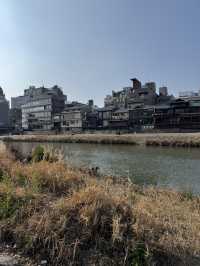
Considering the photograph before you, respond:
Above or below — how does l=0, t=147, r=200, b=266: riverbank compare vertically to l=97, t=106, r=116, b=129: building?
below

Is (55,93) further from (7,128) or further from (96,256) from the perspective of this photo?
(96,256)

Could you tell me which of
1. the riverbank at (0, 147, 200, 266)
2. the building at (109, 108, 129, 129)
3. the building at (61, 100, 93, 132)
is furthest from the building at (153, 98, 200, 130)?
the riverbank at (0, 147, 200, 266)

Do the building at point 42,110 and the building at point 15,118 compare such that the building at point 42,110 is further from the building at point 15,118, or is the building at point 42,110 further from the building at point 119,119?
the building at point 119,119

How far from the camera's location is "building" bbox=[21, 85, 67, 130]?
11056 cm

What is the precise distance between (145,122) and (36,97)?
53191mm

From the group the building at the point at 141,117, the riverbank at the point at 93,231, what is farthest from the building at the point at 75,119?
the riverbank at the point at 93,231

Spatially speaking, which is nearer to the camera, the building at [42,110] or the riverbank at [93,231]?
the riverbank at [93,231]

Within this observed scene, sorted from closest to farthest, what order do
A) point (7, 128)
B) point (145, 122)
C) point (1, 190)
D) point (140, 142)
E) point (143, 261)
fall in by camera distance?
point (143, 261) → point (1, 190) → point (140, 142) → point (145, 122) → point (7, 128)

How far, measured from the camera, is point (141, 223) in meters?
4.31

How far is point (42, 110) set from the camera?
113 metres

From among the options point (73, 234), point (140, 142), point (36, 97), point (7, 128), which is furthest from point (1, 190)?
point (7, 128)

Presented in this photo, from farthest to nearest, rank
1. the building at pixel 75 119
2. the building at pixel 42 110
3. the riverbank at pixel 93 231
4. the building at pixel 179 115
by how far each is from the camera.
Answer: the building at pixel 42 110 < the building at pixel 75 119 < the building at pixel 179 115 < the riverbank at pixel 93 231

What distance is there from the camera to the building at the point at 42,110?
111 meters

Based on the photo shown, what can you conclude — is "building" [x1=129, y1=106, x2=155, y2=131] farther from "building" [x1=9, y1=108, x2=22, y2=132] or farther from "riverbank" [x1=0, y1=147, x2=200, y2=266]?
"riverbank" [x1=0, y1=147, x2=200, y2=266]
